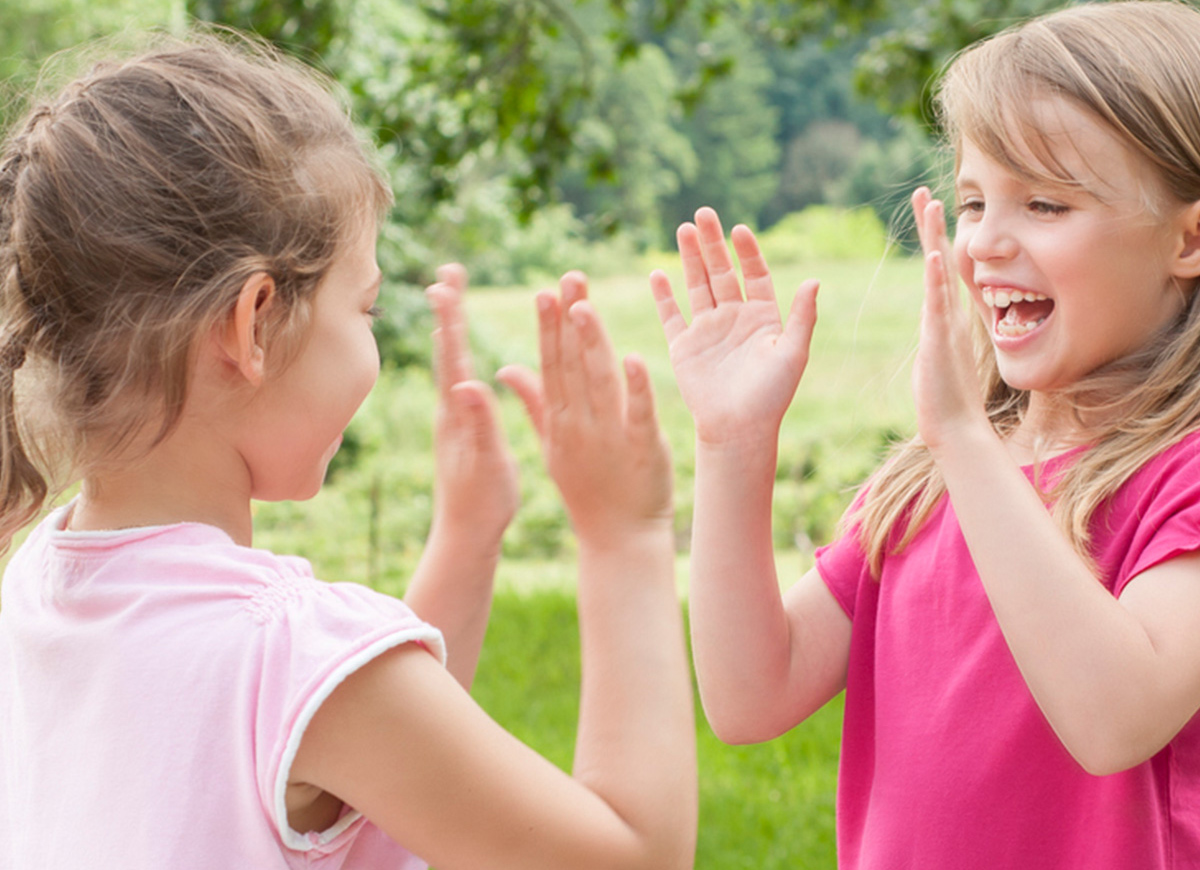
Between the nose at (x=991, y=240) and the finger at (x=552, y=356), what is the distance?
2.06 feet

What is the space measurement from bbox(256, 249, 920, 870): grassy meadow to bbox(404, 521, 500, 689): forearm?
639 millimetres

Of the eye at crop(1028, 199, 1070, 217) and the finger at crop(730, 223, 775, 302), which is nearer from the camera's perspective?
the eye at crop(1028, 199, 1070, 217)

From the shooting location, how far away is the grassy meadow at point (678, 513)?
4.18 m

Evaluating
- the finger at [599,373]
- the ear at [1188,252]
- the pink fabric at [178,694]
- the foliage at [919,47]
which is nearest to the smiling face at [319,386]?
the pink fabric at [178,694]

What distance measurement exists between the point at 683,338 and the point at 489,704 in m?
4.13

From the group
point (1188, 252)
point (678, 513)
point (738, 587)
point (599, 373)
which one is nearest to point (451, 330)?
point (599, 373)

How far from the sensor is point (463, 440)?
4.70ft

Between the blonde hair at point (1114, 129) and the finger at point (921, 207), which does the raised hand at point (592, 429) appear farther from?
the blonde hair at point (1114, 129)

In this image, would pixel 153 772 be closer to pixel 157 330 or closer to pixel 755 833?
pixel 157 330

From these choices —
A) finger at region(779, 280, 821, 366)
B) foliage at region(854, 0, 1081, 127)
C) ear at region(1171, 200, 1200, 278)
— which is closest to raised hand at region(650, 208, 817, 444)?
finger at region(779, 280, 821, 366)

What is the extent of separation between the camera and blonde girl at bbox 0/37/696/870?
3.80ft

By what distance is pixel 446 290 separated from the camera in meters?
1.37

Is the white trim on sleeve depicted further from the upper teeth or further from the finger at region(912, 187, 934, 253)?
the upper teeth

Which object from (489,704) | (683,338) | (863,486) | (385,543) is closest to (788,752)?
(489,704)
